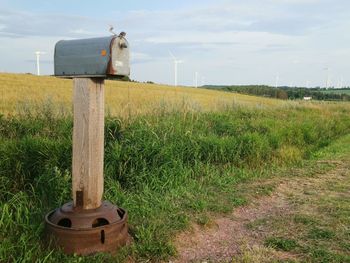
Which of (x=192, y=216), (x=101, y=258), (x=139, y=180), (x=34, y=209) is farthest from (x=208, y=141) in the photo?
(x=101, y=258)

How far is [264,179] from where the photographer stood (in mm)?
7129

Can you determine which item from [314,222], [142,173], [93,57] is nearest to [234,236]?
[314,222]

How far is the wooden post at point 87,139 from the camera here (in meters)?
3.67

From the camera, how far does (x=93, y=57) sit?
3.63 m

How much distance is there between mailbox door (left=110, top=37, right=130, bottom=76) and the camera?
3.61 m

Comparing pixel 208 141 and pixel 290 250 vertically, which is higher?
pixel 208 141

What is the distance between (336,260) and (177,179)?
2925mm

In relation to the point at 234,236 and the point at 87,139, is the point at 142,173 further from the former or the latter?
the point at 87,139

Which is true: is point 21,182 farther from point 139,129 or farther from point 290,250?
point 290,250

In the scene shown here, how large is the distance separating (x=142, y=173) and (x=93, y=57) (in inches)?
110

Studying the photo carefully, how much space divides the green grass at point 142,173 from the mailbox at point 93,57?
151 centimetres

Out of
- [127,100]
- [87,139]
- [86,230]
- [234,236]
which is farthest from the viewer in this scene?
[127,100]

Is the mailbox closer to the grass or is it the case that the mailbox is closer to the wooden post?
the wooden post

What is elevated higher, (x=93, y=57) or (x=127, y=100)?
(x=93, y=57)
